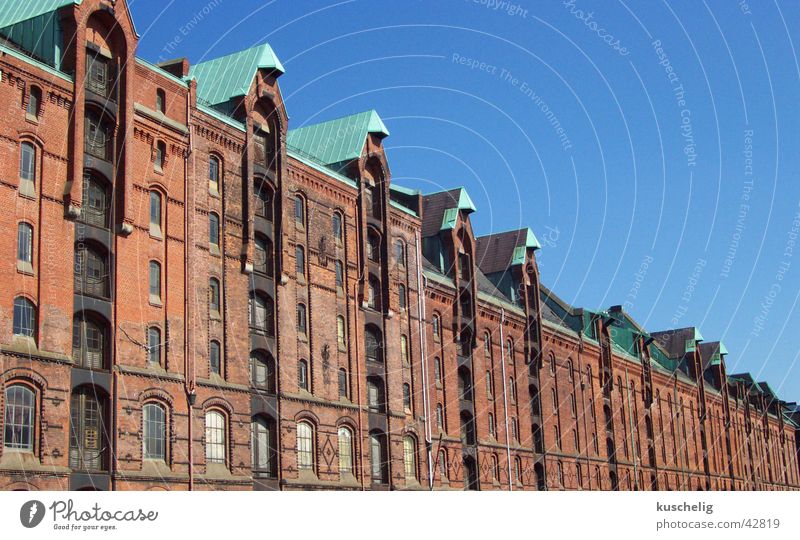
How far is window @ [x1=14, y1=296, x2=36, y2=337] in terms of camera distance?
38000 millimetres

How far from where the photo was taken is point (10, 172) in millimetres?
38625

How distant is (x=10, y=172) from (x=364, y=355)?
76.6 ft

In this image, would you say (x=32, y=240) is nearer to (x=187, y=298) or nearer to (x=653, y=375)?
(x=187, y=298)

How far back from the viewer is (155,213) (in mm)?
44812

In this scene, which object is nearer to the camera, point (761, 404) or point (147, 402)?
point (147, 402)

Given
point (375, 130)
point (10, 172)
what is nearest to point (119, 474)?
point (10, 172)

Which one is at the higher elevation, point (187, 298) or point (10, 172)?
point (10, 172)

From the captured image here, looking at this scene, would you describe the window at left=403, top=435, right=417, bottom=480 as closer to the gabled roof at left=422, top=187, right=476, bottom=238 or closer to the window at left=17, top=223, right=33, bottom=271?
the gabled roof at left=422, top=187, right=476, bottom=238

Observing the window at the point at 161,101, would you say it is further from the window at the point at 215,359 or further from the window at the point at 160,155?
the window at the point at 215,359

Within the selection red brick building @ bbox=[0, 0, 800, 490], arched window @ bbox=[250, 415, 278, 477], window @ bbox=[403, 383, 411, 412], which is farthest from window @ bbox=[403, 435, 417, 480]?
arched window @ bbox=[250, 415, 278, 477]

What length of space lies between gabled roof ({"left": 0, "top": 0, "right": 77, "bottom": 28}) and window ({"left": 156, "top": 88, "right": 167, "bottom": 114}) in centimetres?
533
